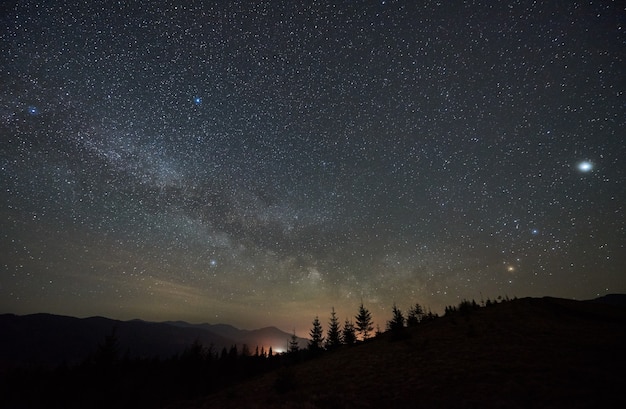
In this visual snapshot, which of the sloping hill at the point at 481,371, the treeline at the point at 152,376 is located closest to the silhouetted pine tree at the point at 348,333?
the treeline at the point at 152,376

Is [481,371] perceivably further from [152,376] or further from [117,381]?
[152,376]

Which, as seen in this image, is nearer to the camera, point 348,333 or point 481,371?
point 481,371

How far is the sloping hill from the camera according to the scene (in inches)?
431

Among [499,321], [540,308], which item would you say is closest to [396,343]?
[499,321]

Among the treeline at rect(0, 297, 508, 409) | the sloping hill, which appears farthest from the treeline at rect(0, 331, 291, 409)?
the sloping hill

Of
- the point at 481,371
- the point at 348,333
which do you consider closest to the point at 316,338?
the point at 348,333

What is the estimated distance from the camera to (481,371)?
14.1 metres

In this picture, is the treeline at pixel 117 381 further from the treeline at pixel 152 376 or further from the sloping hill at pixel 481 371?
the sloping hill at pixel 481 371

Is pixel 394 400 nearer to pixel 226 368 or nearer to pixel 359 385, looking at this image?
pixel 359 385

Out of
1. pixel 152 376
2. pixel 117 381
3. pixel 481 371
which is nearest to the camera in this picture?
pixel 481 371

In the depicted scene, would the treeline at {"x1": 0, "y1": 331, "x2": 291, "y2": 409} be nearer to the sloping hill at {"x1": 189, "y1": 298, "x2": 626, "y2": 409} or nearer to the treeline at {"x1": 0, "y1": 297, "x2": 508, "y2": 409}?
the treeline at {"x1": 0, "y1": 297, "x2": 508, "y2": 409}

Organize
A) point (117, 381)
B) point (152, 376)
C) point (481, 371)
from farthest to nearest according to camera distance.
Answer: point (152, 376) < point (117, 381) < point (481, 371)

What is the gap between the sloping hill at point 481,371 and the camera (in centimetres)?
1094

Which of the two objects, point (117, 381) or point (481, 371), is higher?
point (481, 371)
